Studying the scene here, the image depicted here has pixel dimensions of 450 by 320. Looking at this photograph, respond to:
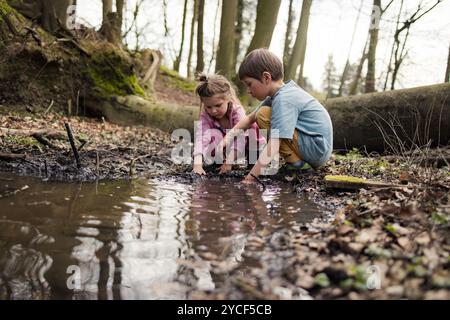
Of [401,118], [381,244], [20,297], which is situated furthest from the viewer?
[401,118]

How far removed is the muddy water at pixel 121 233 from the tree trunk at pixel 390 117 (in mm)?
2842

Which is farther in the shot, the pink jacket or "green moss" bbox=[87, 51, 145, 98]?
"green moss" bbox=[87, 51, 145, 98]

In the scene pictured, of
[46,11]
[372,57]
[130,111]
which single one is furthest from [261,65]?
[372,57]

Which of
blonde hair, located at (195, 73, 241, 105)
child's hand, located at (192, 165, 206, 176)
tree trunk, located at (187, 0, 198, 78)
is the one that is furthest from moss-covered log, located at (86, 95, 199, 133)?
tree trunk, located at (187, 0, 198, 78)

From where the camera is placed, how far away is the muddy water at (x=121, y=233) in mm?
1439

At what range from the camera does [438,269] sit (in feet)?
4.53

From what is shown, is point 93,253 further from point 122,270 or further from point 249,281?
point 249,281

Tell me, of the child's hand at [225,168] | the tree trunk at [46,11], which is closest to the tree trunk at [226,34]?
the tree trunk at [46,11]

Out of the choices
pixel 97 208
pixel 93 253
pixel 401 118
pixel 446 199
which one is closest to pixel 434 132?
pixel 401 118

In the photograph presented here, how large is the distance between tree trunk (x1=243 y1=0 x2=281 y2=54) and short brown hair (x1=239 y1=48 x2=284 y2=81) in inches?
214

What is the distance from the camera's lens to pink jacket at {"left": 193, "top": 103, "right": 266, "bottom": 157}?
A: 4.56 m

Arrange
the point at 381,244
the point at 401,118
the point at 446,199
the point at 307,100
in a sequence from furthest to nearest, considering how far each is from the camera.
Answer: the point at 401,118, the point at 307,100, the point at 446,199, the point at 381,244

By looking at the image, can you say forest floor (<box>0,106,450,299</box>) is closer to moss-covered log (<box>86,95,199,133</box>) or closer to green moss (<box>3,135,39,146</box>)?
green moss (<box>3,135,39,146</box>)
